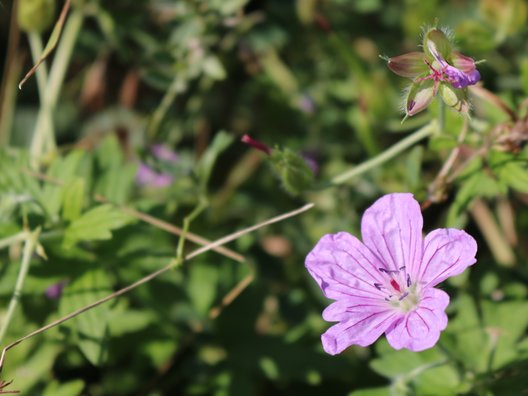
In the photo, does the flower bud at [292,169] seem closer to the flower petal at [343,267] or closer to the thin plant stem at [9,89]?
the flower petal at [343,267]

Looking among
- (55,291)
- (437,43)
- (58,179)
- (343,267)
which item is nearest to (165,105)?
(58,179)

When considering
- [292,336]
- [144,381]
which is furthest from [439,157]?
[144,381]

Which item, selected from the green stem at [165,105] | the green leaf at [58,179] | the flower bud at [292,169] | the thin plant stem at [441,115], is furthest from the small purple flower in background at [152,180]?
the thin plant stem at [441,115]

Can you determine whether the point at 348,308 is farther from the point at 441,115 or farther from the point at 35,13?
the point at 35,13

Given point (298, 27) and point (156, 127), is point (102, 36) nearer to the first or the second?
→ point (156, 127)

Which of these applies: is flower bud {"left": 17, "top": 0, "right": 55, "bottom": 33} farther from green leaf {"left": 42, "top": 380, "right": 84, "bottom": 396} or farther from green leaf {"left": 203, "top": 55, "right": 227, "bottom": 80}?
green leaf {"left": 42, "top": 380, "right": 84, "bottom": 396}

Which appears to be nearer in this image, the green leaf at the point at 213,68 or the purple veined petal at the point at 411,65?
the purple veined petal at the point at 411,65
